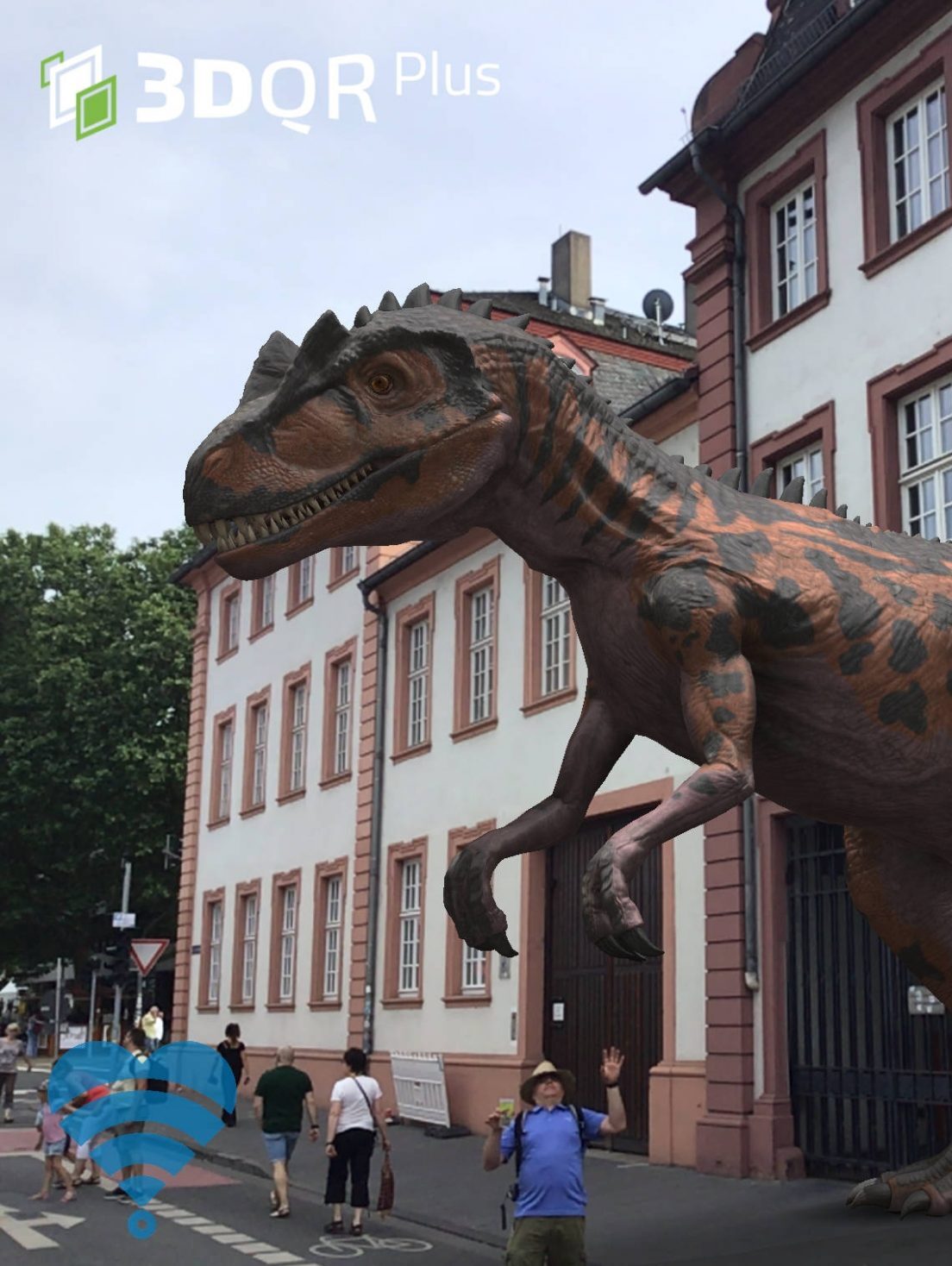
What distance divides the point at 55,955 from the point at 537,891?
23005 mm

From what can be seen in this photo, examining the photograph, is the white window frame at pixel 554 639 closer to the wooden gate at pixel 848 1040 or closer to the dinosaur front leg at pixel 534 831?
the wooden gate at pixel 848 1040

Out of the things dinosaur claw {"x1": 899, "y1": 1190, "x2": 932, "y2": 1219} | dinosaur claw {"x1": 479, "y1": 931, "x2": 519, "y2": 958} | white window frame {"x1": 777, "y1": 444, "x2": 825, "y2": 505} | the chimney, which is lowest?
dinosaur claw {"x1": 899, "y1": 1190, "x2": 932, "y2": 1219}

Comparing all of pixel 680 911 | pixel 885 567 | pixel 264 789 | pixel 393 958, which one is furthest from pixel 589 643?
pixel 264 789

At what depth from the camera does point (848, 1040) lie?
44.2 ft

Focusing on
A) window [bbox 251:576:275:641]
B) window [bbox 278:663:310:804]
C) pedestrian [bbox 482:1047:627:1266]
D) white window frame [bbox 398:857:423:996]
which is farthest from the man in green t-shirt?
window [bbox 251:576:275:641]

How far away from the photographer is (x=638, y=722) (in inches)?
170

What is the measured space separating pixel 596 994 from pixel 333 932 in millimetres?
7877

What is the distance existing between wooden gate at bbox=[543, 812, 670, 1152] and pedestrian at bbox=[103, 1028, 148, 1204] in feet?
15.5

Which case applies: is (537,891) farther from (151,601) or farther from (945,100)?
(151,601)

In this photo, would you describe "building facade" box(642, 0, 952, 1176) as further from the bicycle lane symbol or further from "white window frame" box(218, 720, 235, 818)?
"white window frame" box(218, 720, 235, 818)

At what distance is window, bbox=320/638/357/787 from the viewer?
25.3 m

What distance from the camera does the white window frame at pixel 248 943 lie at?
91.4 ft

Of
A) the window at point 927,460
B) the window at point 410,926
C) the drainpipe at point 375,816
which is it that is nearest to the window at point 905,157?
the window at point 927,460

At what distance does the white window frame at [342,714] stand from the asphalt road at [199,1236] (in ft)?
34.2
